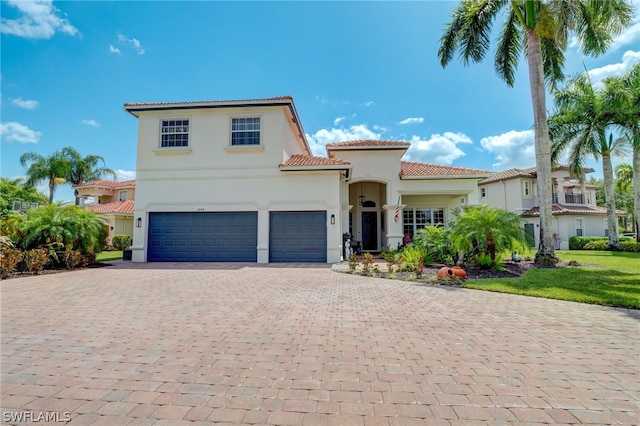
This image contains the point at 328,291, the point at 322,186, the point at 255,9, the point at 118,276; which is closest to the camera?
the point at 328,291

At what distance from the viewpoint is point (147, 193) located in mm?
15242

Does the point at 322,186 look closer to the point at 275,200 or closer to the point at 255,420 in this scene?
the point at 275,200

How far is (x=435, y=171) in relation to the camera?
19266mm

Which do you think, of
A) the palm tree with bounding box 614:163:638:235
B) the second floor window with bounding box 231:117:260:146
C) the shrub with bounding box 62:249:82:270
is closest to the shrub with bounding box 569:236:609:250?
the palm tree with bounding box 614:163:638:235

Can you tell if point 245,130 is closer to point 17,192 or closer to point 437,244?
point 437,244

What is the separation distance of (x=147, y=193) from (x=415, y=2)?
50.5 feet

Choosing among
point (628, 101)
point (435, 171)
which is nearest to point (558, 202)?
point (628, 101)

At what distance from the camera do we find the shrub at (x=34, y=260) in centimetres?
1099

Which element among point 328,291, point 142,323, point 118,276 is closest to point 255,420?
point 142,323

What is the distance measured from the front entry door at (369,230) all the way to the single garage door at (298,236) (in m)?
7.36


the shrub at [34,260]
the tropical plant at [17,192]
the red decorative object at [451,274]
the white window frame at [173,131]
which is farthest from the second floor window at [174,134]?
the tropical plant at [17,192]

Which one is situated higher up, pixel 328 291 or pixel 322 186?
pixel 322 186

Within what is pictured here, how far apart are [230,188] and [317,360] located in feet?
40.8

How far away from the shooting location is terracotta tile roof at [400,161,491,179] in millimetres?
18280
